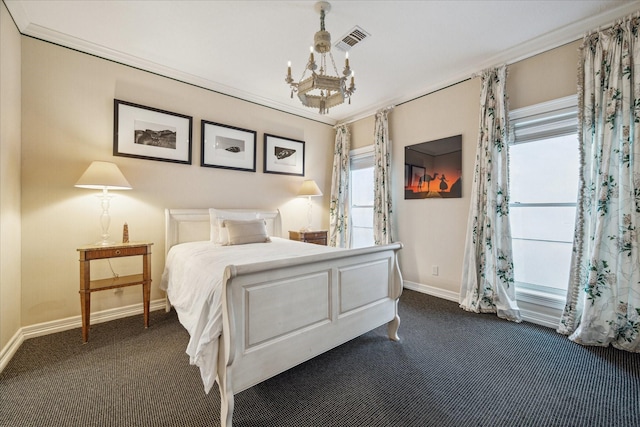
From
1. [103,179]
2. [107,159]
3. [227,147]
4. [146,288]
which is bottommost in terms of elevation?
[146,288]

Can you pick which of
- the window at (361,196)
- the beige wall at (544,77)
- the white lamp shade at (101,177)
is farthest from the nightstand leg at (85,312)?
the beige wall at (544,77)

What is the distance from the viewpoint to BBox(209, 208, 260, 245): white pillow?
2.91 metres

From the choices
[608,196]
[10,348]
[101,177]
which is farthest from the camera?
[101,177]

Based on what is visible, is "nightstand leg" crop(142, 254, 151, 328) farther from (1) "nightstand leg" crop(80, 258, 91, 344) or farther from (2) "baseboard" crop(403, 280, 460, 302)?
(2) "baseboard" crop(403, 280, 460, 302)

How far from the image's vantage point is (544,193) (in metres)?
2.79

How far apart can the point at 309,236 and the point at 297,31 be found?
263 centimetres

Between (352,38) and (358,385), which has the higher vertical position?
(352,38)

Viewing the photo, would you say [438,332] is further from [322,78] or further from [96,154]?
[96,154]

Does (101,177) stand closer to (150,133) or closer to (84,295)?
(150,133)

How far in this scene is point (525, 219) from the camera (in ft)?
9.53

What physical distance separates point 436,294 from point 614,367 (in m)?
1.71

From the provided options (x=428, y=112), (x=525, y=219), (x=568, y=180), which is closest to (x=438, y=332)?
(x=525, y=219)

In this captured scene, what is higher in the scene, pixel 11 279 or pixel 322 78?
pixel 322 78

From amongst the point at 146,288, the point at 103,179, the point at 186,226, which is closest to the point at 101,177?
the point at 103,179
